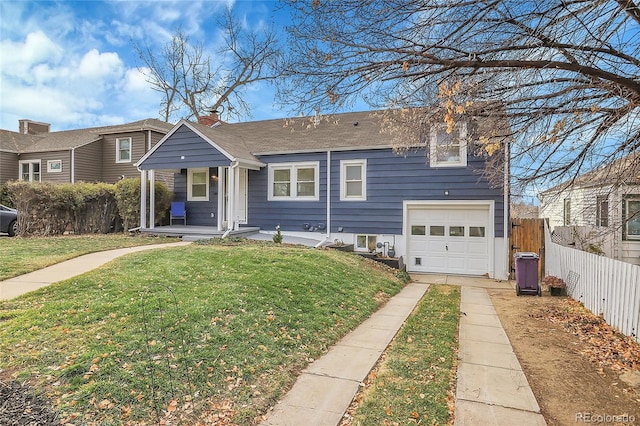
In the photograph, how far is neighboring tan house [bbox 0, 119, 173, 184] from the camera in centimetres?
2027

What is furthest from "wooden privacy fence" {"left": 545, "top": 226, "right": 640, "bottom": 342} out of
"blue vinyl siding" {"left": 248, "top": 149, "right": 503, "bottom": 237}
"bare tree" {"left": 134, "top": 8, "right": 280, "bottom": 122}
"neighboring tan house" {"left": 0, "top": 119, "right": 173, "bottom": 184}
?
"bare tree" {"left": 134, "top": 8, "right": 280, "bottom": 122}

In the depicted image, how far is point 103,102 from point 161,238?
7.87 meters

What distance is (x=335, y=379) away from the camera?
374 centimetres

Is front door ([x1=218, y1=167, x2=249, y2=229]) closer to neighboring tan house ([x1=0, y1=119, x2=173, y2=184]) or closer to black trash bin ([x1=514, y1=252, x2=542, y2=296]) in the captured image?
neighboring tan house ([x1=0, y1=119, x2=173, y2=184])

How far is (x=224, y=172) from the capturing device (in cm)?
1473

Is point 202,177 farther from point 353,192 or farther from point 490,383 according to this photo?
point 490,383

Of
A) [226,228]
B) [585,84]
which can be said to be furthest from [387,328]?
[226,228]

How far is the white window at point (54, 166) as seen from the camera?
2095cm

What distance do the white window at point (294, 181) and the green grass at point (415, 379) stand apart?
817 cm

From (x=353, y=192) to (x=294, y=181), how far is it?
233 centimetres

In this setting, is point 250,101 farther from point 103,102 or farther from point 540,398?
point 540,398

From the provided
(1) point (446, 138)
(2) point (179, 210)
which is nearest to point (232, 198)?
(2) point (179, 210)

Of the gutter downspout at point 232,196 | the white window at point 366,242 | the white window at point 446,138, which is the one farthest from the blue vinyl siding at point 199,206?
the white window at point 446,138

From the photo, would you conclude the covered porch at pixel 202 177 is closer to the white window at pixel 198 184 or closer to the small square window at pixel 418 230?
the white window at pixel 198 184
